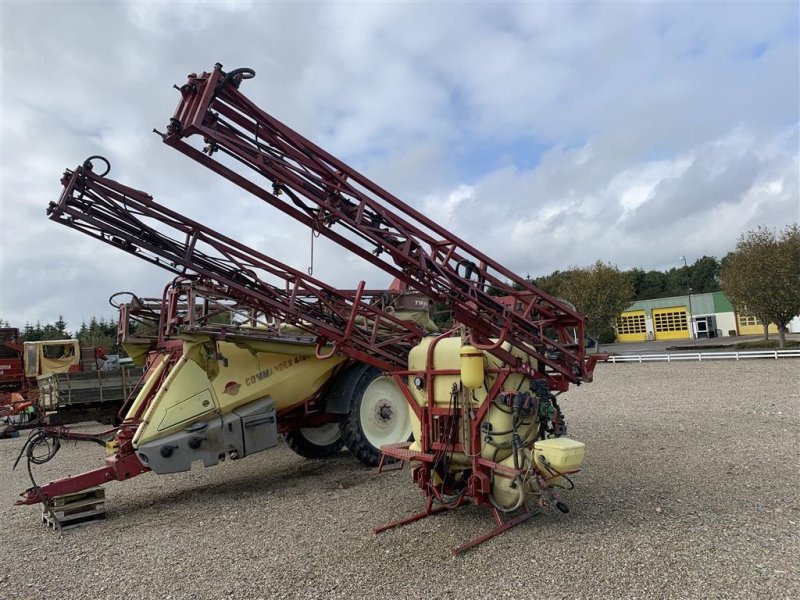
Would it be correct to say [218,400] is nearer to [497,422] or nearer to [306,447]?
[306,447]

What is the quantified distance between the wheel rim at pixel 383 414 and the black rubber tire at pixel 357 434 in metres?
0.09

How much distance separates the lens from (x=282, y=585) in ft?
15.0

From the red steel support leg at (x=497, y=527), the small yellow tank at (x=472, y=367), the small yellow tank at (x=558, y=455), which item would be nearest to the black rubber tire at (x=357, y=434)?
the red steel support leg at (x=497, y=527)

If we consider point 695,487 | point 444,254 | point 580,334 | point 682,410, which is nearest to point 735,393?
point 682,410

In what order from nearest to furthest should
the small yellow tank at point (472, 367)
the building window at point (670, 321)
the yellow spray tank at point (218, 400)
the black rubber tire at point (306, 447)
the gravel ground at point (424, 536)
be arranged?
the gravel ground at point (424, 536) → the small yellow tank at point (472, 367) → the yellow spray tank at point (218, 400) → the black rubber tire at point (306, 447) → the building window at point (670, 321)

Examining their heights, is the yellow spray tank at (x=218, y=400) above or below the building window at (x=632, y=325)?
below

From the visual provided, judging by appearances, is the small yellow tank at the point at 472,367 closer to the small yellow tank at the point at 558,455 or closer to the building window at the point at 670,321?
the small yellow tank at the point at 558,455

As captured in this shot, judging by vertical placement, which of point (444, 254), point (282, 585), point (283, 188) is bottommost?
point (282, 585)

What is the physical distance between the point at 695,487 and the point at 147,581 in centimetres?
551

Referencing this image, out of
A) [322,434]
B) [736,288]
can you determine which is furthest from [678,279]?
[322,434]

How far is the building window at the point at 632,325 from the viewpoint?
166ft

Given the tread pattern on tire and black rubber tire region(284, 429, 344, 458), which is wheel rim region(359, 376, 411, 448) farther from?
black rubber tire region(284, 429, 344, 458)

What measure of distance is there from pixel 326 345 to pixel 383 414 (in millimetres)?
1623

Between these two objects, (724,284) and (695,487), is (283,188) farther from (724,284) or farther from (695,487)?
(724,284)
